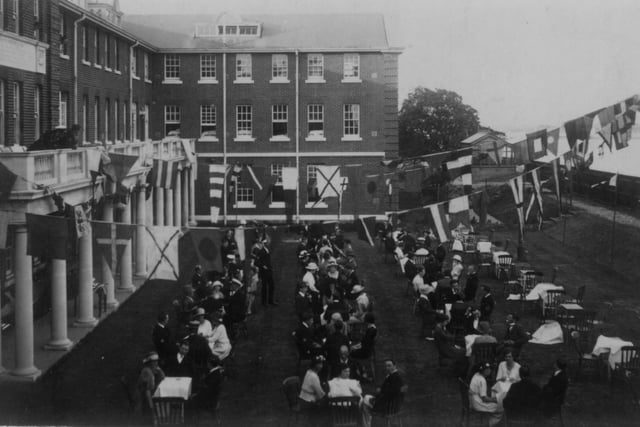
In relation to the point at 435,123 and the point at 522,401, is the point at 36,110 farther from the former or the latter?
the point at 435,123

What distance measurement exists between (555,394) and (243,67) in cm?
3919

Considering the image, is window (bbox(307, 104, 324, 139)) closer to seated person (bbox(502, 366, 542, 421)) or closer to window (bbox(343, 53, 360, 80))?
A: window (bbox(343, 53, 360, 80))

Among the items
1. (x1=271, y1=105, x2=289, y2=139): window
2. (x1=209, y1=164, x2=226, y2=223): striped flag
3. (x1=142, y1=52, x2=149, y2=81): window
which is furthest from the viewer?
(x1=271, y1=105, x2=289, y2=139): window

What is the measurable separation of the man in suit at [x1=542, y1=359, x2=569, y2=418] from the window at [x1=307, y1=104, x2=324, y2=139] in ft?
122

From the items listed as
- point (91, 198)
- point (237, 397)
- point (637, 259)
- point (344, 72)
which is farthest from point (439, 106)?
point (237, 397)

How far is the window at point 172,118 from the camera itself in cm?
5041

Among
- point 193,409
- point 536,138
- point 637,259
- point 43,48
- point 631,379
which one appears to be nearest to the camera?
point 193,409

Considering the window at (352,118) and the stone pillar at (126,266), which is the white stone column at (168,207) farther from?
the window at (352,118)

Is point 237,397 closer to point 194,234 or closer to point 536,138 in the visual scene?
point 194,234

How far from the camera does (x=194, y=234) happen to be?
59.1 feet

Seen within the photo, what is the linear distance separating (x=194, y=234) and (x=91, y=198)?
19.0 feet

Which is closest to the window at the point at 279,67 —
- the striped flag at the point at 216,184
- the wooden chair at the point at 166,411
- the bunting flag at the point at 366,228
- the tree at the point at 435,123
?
the striped flag at the point at 216,184

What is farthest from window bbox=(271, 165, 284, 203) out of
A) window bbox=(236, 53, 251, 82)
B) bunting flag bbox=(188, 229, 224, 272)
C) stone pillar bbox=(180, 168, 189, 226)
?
bunting flag bbox=(188, 229, 224, 272)

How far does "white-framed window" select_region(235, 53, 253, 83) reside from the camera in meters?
50.0
